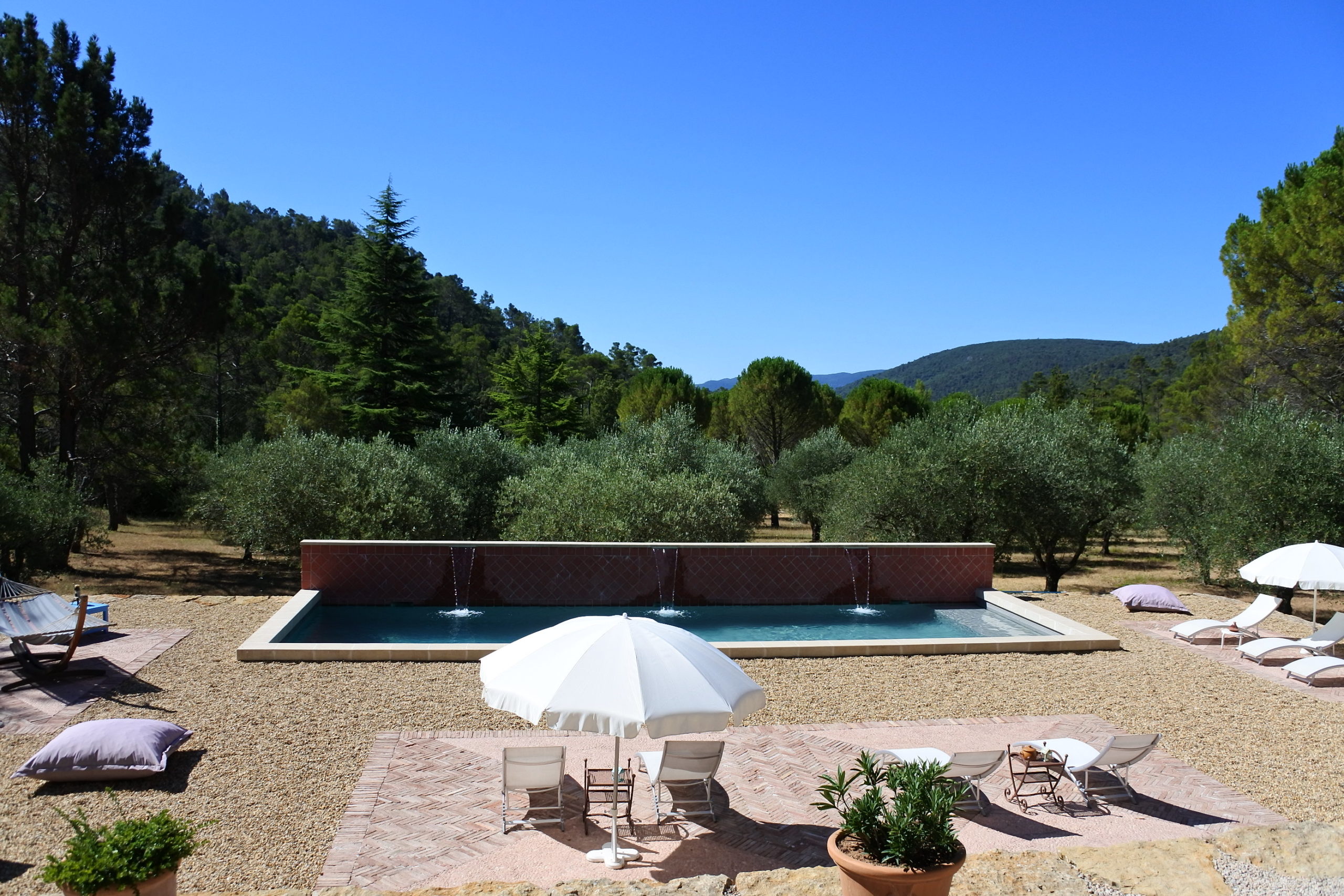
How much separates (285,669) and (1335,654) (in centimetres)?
1315

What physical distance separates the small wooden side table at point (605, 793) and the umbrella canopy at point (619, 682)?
996 mm

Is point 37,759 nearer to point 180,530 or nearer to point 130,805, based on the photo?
point 130,805

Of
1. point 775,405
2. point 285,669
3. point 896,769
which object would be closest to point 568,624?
point 896,769

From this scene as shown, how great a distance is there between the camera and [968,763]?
20.2 feet

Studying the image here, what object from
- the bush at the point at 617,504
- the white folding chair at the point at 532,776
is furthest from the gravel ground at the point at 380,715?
the bush at the point at 617,504

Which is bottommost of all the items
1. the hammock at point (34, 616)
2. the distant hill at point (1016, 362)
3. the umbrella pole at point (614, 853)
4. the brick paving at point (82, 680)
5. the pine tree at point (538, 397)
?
the umbrella pole at point (614, 853)

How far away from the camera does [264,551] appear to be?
719 inches

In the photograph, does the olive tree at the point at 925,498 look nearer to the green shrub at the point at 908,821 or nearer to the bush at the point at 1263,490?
the bush at the point at 1263,490

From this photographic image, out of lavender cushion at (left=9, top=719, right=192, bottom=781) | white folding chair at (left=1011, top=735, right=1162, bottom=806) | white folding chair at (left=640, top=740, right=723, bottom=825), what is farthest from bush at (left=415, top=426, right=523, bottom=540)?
white folding chair at (left=1011, top=735, right=1162, bottom=806)

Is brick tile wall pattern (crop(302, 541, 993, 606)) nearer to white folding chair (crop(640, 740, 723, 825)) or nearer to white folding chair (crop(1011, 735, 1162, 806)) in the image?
white folding chair (crop(1011, 735, 1162, 806))

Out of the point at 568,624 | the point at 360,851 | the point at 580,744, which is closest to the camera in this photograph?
the point at 360,851

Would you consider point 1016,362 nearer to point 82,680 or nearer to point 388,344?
point 388,344

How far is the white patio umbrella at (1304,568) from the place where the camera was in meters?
10.8

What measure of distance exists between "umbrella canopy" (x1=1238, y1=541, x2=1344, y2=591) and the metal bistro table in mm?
6223
